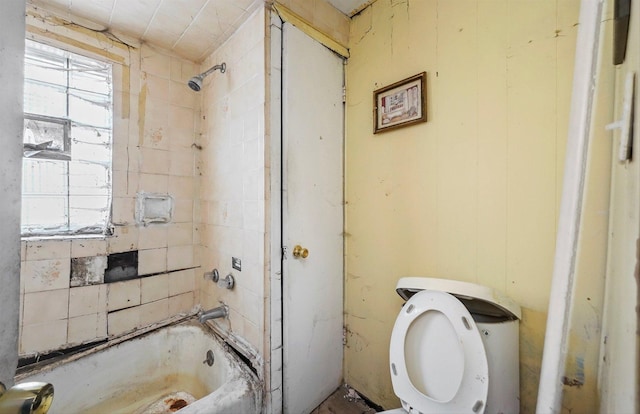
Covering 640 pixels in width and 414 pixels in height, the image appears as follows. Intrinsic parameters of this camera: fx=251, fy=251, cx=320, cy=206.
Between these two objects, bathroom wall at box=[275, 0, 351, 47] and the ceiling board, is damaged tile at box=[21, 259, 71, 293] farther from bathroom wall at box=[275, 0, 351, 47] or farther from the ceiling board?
bathroom wall at box=[275, 0, 351, 47]

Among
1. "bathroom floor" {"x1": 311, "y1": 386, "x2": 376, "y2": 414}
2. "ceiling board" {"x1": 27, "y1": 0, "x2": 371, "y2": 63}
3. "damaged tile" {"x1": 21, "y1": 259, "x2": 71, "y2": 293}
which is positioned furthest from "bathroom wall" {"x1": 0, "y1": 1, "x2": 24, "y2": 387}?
"bathroom floor" {"x1": 311, "y1": 386, "x2": 376, "y2": 414}

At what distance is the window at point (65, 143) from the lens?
1.26 meters

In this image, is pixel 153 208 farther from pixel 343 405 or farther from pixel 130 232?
pixel 343 405

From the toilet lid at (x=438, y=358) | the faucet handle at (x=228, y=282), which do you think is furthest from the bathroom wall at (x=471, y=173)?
the faucet handle at (x=228, y=282)

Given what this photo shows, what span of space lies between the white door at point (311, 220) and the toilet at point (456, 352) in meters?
0.50

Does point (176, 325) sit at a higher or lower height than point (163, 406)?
higher

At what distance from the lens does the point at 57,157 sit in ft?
4.31

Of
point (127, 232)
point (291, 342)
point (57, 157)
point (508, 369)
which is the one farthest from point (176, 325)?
point (508, 369)

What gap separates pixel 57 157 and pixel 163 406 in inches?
58.8

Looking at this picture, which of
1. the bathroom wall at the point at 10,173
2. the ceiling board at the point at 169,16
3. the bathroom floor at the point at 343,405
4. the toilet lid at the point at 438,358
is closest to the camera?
the bathroom wall at the point at 10,173

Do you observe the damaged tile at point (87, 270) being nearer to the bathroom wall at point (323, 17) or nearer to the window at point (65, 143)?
the window at point (65, 143)

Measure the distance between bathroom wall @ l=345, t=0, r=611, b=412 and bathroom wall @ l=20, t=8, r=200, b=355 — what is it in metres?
1.13

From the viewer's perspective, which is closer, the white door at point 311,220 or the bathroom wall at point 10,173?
the bathroom wall at point 10,173

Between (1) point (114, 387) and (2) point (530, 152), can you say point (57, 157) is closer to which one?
(1) point (114, 387)
